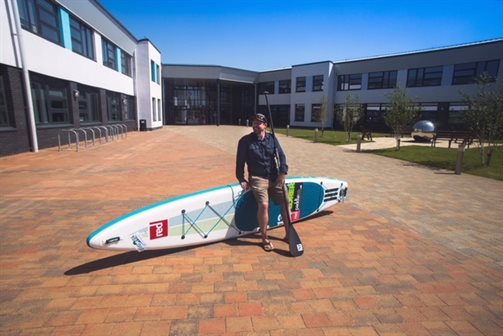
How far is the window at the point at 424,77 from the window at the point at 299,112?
13.7m

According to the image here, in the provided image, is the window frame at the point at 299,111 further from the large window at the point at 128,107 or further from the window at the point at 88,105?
the window at the point at 88,105

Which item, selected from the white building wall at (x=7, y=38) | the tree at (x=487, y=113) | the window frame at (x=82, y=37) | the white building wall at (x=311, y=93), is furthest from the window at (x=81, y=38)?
the white building wall at (x=311, y=93)

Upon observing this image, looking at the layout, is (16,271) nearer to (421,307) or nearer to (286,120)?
(421,307)

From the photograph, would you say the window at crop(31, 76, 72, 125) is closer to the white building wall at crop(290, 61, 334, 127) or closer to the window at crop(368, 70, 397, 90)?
the white building wall at crop(290, 61, 334, 127)

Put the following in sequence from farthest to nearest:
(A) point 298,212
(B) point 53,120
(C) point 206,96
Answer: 1. (C) point 206,96
2. (B) point 53,120
3. (A) point 298,212

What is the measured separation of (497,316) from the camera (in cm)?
267

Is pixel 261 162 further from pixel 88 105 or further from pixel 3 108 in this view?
pixel 88 105

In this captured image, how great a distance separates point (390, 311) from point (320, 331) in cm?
79

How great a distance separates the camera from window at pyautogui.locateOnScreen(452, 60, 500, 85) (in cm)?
2548

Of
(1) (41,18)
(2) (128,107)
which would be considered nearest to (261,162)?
(1) (41,18)

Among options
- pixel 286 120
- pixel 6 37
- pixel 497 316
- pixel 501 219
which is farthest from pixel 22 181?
pixel 286 120

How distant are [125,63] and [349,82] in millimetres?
26131

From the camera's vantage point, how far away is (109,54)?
69.6ft

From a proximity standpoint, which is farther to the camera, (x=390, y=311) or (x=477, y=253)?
(x=477, y=253)
